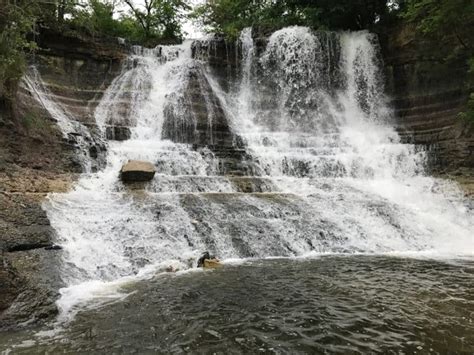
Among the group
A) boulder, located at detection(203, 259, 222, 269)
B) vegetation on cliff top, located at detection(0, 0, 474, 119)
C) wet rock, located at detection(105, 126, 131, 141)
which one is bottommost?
boulder, located at detection(203, 259, 222, 269)

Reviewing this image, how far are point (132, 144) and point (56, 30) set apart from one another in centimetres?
726

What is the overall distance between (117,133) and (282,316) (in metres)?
12.4

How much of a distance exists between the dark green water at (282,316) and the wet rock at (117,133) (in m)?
9.46

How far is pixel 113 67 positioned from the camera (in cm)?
1966

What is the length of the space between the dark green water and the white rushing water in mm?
1124

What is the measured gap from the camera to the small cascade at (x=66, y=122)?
14051 millimetres

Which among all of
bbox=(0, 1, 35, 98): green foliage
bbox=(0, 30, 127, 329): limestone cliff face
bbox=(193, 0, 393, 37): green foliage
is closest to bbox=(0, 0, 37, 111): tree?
bbox=(0, 1, 35, 98): green foliage

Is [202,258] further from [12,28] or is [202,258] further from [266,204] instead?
[12,28]

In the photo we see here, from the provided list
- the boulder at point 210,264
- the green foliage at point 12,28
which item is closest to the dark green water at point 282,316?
the boulder at point 210,264

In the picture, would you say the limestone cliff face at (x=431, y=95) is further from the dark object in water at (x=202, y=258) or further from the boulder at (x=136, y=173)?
the dark object in water at (x=202, y=258)

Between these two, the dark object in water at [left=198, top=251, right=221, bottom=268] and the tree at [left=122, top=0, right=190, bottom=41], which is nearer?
the dark object in water at [left=198, top=251, right=221, bottom=268]

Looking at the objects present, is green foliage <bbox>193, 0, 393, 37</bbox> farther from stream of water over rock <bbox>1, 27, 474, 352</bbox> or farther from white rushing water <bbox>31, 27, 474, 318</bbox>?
white rushing water <bbox>31, 27, 474, 318</bbox>

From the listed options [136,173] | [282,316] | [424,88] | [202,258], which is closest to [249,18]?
[424,88]

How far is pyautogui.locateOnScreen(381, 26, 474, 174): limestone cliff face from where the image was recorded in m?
16.0
